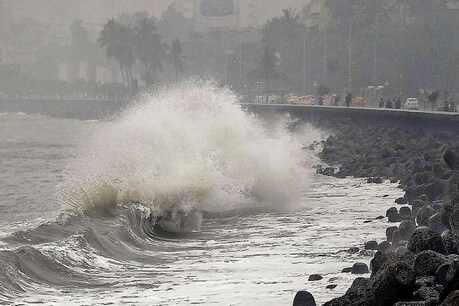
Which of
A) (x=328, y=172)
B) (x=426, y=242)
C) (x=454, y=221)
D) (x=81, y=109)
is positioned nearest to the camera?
(x=426, y=242)

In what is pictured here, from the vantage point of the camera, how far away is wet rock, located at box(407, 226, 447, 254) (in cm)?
1384

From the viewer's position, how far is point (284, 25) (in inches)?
6191

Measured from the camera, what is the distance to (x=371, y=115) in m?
59.1

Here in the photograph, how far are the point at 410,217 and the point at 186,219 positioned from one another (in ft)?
20.0

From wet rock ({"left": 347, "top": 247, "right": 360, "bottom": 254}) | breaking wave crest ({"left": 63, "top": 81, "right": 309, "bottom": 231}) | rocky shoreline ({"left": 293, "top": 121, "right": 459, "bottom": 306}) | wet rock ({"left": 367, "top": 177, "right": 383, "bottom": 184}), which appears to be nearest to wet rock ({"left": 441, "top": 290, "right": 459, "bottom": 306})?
rocky shoreline ({"left": 293, "top": 121, "right": 459, "bottom": 306})

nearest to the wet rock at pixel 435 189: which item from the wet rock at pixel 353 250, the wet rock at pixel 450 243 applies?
the wet rock at pixel 353 250

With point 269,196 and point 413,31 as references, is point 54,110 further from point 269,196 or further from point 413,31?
point 269,196

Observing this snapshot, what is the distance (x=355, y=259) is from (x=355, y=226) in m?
4.80

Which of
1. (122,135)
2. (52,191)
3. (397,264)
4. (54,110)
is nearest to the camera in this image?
(397,264)

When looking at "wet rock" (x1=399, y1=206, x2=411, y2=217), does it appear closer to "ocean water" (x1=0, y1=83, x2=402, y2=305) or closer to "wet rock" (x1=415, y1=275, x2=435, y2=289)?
"ocean water" (x1=0, y1=83, x2=402, y2=305)

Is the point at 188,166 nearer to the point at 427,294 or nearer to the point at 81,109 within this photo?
the point at 427,294

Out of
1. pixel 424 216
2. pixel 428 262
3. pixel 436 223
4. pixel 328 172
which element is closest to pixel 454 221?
pixel 436 223

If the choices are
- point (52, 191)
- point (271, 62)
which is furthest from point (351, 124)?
point (271, 62)

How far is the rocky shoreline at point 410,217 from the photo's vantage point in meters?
11.9
